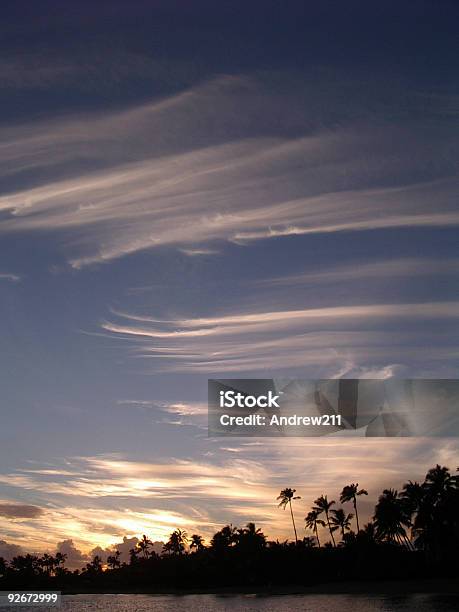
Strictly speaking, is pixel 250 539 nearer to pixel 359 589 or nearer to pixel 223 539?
pixel 223 539

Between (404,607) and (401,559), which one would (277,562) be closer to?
(401,559)

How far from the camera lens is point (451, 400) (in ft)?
113

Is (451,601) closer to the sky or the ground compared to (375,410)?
closer to the ground

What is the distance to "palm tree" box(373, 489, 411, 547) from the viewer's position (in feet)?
299

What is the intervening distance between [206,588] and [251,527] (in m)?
13.6

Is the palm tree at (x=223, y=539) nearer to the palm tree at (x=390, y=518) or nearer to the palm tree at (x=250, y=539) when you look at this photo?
the palm tree at (x=250, y=539)

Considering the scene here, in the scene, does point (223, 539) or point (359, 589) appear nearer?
point (359, 589)

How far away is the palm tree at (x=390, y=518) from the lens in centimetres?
9125

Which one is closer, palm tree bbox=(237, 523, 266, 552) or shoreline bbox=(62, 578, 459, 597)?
shoreline bbox=(62, 578, 459, 597)

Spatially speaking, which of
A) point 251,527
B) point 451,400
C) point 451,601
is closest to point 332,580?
point 251,527

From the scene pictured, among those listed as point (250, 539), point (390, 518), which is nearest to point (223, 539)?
point (250, 539)

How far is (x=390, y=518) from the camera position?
91.4 meters

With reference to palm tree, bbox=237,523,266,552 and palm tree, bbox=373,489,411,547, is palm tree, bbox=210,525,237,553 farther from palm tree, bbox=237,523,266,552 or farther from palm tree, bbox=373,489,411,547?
palm tree, bbox=373,489,411,547

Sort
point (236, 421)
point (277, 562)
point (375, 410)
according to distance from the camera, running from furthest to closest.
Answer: point (277, 562) → point (375, 410) → point (236, 421)
